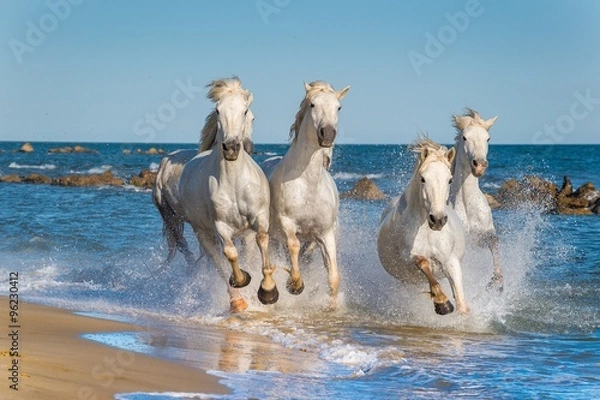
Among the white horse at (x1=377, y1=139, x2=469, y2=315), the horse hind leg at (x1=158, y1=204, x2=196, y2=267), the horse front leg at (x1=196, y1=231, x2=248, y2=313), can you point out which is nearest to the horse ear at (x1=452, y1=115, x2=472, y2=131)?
the white horse at (x1=377, y1=139, x2=469, y2=315)

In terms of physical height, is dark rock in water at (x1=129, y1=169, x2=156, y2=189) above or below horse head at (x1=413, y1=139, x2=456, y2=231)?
above

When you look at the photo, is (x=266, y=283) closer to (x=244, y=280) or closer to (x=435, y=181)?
(x=244, y=280)

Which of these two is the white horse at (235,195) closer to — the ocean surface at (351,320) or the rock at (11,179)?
the ocean surface at (351,320)

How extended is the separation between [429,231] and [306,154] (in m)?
1.35

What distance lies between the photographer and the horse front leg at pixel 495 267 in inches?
401

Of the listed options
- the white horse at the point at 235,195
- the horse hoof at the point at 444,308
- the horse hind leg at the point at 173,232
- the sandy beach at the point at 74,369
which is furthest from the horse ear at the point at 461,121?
the sandy beach at the point at 74,369

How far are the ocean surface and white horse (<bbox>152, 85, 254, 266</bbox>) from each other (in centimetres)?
38

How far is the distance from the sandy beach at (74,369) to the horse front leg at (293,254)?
2.22 m

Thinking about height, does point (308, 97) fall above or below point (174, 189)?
above

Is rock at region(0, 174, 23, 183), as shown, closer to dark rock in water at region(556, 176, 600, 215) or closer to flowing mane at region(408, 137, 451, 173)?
dark rock in water at region(556, 176, 600, 215)

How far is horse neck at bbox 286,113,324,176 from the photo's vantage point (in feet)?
29.8

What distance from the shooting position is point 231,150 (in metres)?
8.38

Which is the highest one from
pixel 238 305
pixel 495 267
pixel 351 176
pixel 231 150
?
pixel 351 176

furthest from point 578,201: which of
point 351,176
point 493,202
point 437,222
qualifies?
point 351,176
